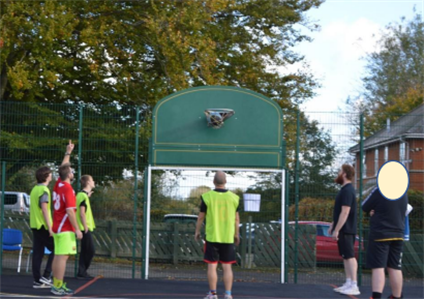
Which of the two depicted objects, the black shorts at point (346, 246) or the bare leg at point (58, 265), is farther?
the black shorts at point (346, 246)

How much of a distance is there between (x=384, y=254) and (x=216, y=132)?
5.37 meters

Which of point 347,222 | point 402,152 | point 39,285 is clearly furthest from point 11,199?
point 402,152

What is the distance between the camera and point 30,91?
1891 centimetres

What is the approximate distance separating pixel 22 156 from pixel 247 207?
5.15 metres

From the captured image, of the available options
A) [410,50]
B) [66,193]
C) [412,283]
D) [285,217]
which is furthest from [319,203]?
[410,50]

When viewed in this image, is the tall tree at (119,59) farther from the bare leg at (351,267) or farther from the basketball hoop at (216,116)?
the bare leg at (351,267)

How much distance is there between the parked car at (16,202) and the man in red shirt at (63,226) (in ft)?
16.1

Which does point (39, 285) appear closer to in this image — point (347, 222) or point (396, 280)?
point (347, 222)

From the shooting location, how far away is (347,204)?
1126 centimetres

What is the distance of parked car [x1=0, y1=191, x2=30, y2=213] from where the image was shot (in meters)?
15.3

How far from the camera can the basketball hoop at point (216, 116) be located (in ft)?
45.3

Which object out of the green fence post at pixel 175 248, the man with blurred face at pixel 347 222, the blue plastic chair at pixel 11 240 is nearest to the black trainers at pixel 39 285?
the blue plastic chair at pixel 11 240

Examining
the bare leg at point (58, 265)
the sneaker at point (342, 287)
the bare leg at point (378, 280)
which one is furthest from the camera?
the sneaker at point (342, 287)

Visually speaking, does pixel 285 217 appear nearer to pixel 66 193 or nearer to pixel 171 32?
pixel 66 193
